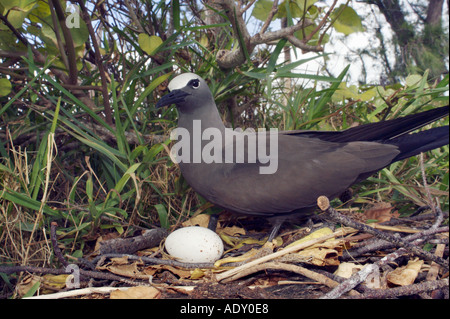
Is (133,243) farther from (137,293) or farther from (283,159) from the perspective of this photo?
(283,159)

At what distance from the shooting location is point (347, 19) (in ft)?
7.73

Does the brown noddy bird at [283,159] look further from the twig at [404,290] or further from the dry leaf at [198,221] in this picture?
the twig at [404,290]

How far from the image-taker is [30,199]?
1909mm

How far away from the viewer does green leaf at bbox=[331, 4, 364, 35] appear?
231cm

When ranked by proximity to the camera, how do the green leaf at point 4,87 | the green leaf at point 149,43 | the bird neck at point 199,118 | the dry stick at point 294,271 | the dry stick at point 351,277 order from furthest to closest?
the green leaf at point 149,43
the bird neck at point 199,118
the green leaf at point 4,87
the dry stick at point 294,271
the dry stick at point 351,277

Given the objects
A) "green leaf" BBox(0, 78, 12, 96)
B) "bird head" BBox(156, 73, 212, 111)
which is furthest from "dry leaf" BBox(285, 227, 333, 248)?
"green leaf" BBox(0, 78, 12, 96)

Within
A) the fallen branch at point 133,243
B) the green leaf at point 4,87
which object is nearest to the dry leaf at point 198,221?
the fallen branch at point 133,243

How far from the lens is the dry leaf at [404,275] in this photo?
155cm

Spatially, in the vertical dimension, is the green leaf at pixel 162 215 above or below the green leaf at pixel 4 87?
below

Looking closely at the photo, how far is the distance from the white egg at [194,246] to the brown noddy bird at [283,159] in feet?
0.73

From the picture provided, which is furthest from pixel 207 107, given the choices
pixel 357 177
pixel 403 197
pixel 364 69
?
pixel 364 69

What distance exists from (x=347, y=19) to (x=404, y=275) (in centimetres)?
150

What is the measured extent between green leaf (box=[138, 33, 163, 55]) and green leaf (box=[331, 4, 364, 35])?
1.07m
